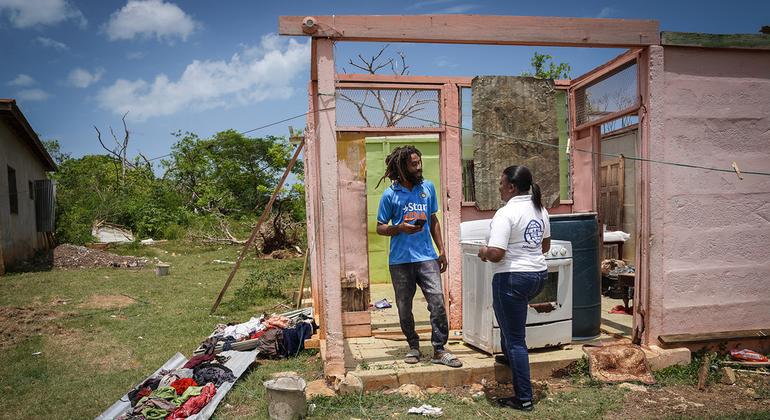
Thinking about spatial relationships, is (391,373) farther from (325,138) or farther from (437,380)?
(325,138)

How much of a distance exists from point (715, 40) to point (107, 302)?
941 centimetres

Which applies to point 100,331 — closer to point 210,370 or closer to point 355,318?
point 210,370

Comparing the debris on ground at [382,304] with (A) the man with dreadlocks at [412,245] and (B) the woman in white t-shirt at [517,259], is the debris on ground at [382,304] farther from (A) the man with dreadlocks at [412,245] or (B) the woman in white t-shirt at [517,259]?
(B) the woman in white t-shirt at [517,259]

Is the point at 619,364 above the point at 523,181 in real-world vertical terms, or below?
below

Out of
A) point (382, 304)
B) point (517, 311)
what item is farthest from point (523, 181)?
point (382, 304)

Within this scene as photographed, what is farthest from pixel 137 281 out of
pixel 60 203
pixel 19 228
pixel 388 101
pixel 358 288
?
pixel 60 203

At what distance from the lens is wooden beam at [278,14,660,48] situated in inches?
174

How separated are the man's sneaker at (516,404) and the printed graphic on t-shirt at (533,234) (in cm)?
120

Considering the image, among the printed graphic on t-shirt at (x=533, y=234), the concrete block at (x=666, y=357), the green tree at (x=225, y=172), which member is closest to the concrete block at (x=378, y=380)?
the printed graphic on t-shirt at (x=533, y=234)

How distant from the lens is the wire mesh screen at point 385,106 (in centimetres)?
644

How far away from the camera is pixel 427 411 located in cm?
400

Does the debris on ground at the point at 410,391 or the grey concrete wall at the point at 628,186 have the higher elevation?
the grey concrete wall at the point at 628,186

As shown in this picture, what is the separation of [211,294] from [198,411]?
5928 mm

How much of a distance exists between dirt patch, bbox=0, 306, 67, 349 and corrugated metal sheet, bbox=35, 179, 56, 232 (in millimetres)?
10026
